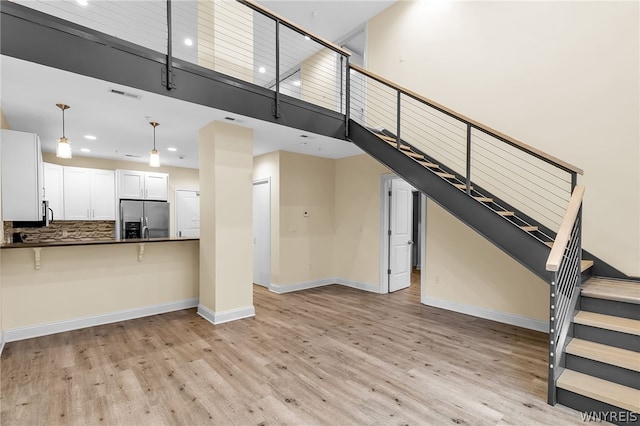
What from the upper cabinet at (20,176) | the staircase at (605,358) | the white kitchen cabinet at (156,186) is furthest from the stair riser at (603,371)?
the white kitchen cabinet at (156,186)

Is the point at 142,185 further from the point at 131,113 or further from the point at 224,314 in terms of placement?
the point at 224,314

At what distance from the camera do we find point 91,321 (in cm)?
415

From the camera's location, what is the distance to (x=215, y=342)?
363 centimetres

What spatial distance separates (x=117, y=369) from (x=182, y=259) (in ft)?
6.81

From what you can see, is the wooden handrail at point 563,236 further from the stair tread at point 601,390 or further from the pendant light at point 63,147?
the pendant light at point 63,147

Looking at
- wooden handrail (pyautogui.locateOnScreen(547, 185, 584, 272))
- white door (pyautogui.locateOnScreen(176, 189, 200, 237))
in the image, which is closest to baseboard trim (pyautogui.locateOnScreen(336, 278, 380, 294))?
wooden handrail (pyautogui.locateOnScreen(547, 185, 584, 272))

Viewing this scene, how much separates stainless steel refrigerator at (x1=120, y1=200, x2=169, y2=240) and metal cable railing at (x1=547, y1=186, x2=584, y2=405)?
7.49 meters

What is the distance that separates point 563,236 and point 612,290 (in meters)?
1.23

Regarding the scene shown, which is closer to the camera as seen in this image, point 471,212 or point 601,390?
point 601,390

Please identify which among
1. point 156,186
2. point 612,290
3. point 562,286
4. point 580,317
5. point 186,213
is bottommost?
point 580,317

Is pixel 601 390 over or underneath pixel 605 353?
underneath

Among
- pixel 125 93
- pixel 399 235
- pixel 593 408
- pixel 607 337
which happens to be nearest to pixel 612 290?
pixel 607 337

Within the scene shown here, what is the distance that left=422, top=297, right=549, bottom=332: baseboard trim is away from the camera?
4016 millimetres

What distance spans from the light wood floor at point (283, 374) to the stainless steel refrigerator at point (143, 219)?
10.8ft
